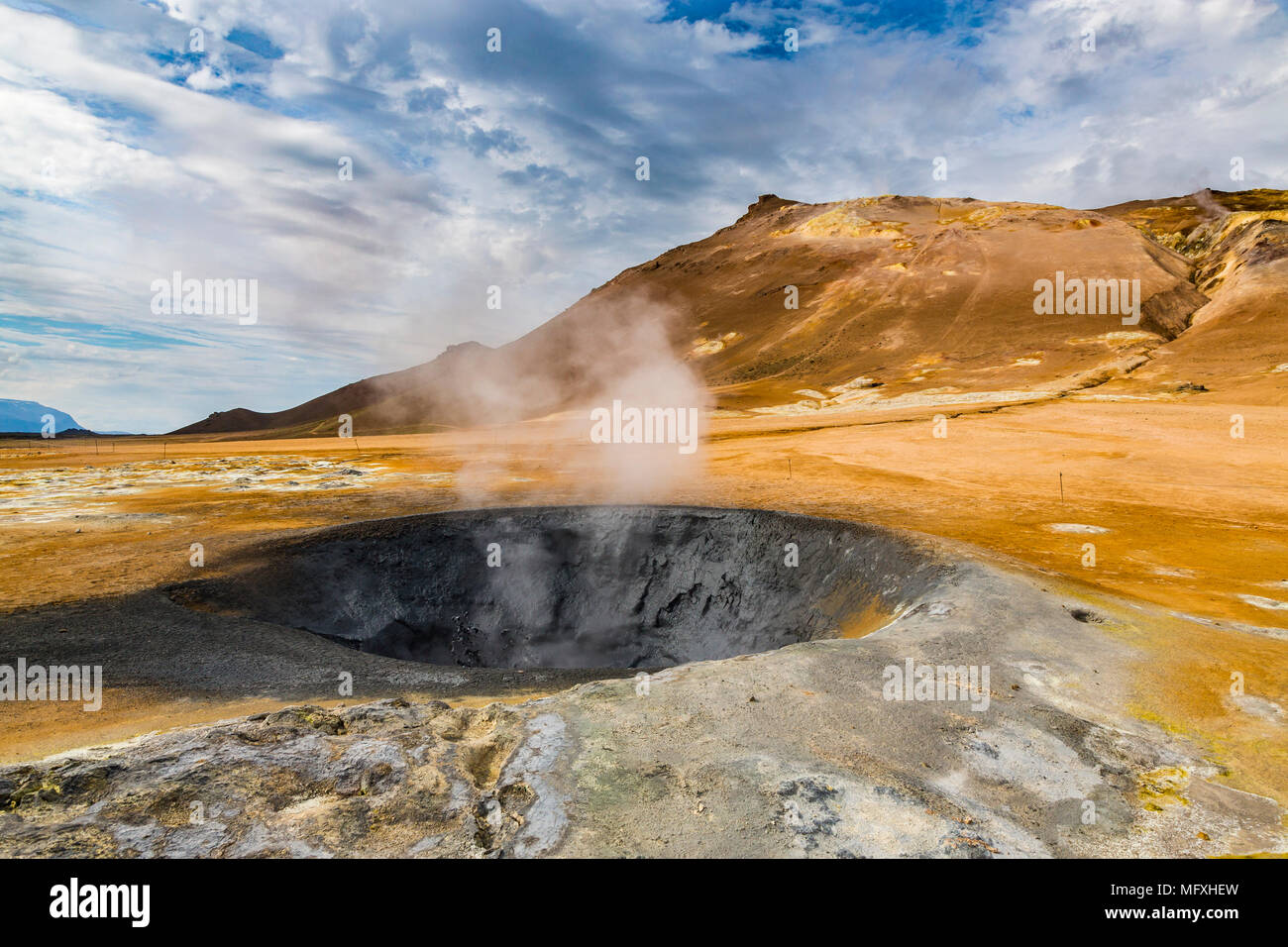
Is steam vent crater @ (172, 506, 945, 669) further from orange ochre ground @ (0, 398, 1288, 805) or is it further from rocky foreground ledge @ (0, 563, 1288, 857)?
rocky foreground ledge @ (0, 563, 1288, 857)

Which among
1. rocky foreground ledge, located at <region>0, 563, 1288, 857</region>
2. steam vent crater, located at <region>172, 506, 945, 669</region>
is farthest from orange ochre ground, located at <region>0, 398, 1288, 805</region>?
steam vent crater, located at <region>172, 506, 945, 669</region>

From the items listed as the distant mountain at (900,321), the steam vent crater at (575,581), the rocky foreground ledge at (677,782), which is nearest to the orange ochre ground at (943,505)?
the rocky foreground ledge at (677,782)

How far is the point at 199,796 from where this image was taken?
382 centimetres

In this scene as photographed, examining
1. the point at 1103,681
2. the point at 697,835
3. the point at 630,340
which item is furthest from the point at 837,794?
the point at 630,340

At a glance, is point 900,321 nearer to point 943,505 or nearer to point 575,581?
point 943,505

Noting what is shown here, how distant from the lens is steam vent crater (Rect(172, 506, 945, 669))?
12.0 m

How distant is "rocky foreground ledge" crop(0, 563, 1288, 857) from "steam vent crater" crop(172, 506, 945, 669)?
6167 mm

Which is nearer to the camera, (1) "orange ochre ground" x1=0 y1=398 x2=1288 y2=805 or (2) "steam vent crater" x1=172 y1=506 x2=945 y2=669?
(1) "orange ochre ground" x1=0 y1=398 x2=1288 y2=805

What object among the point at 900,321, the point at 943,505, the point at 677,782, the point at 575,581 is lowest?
the point at 575,581

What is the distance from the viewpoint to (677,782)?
13.6 feet

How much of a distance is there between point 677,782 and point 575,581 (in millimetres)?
11236

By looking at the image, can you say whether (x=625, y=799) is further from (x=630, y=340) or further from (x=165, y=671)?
(x=630, y=340)

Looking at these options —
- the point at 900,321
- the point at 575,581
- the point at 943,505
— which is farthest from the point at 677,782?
the point at 900,321

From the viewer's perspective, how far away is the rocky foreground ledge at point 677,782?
3.53 metres
